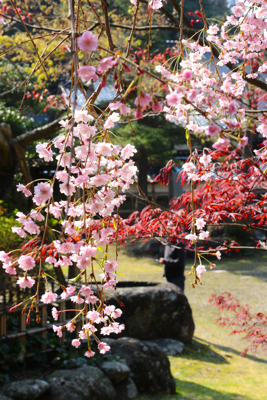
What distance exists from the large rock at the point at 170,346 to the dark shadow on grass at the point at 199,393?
0.73m

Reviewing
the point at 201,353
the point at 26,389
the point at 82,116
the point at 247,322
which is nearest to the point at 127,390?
the point at 26,389

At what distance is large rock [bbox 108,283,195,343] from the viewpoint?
15.6 ft

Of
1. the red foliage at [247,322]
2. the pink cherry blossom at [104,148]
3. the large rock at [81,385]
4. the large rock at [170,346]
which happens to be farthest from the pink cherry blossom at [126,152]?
the large rock at [170,346]

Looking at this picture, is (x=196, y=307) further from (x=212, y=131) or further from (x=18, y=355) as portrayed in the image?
(x=212, y=131)

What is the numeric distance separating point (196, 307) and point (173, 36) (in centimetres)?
1363

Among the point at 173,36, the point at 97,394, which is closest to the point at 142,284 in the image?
the point at 97,394

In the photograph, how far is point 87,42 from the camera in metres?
0.76

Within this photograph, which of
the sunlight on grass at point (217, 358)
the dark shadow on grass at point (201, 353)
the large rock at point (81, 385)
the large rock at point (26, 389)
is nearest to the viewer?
the large rock at point (26, 389)

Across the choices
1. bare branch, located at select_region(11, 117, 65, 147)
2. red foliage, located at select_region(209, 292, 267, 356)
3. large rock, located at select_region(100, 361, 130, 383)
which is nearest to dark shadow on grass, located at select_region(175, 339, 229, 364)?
red foliage, located at select_region(209, 292, 267, 356)

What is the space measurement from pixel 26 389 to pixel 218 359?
269 centimetres

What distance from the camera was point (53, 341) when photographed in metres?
3.68

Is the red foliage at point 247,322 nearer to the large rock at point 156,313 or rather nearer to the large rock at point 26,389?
the large rock at point 156,313

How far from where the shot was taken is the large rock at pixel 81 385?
2.99 metres

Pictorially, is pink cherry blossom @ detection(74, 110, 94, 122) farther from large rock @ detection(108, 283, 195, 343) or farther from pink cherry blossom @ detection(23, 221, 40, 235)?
large rock @ detection(108, 283, 195, 343)
